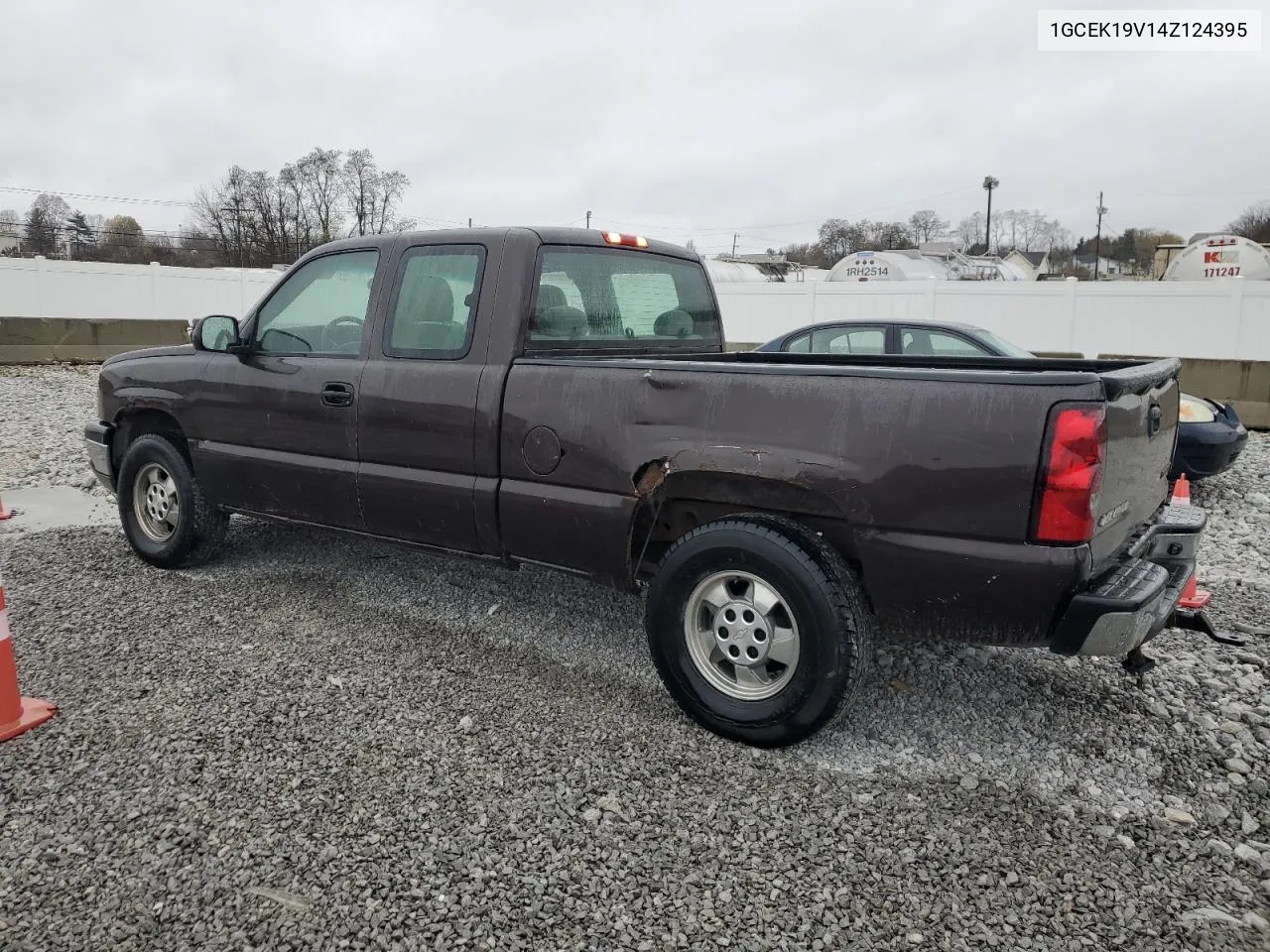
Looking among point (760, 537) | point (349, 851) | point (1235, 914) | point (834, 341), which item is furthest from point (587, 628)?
point (834, 341)

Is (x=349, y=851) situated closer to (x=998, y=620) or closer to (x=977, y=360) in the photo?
(x=998, y=620)

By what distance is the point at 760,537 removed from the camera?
3.15 metres

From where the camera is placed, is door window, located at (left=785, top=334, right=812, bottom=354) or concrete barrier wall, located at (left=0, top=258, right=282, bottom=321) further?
concrete barrier wall, located at (left=0, top=258, right=282, bottom=321)

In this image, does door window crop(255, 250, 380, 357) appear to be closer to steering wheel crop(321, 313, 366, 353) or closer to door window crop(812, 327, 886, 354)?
steering wheel crop(321, 313, 366, 353)

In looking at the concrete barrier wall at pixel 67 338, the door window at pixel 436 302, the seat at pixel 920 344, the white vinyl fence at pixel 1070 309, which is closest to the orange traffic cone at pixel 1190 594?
the door window at pixel 436 302

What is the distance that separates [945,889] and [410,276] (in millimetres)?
3350

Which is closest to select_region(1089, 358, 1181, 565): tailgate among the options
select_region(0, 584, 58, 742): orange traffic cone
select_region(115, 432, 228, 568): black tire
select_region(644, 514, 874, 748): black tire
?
select_region(644, 514, 874, 748): black tire

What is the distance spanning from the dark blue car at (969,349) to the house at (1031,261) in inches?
2140

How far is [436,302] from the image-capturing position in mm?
4199

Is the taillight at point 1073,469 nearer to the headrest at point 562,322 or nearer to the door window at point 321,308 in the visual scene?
the headrest at point 562,322

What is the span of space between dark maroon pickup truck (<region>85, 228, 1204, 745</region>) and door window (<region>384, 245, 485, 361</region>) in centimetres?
1

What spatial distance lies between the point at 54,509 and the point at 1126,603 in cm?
735

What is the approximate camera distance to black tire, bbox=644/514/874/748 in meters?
3.06

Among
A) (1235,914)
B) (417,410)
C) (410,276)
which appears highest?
(410,276)
